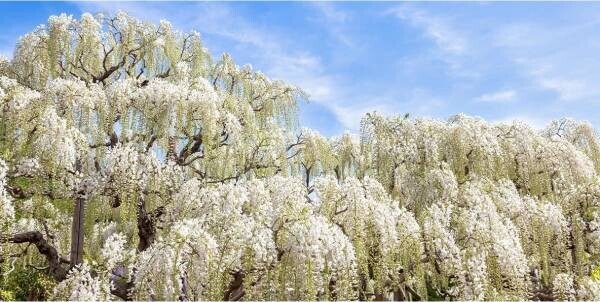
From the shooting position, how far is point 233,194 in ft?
26.0

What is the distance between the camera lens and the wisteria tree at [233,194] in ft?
22.2

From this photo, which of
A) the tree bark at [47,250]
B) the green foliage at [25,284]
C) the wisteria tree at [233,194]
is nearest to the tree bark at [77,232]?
the wisteria tree at [233,194]

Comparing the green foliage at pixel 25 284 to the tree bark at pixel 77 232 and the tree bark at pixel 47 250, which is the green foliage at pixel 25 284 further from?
the tree bark at pixel 77 232

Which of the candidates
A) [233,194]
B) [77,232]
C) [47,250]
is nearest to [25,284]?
[47,250]

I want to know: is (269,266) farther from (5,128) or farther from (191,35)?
(191,35)

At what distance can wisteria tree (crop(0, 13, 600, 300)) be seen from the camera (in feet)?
22.2

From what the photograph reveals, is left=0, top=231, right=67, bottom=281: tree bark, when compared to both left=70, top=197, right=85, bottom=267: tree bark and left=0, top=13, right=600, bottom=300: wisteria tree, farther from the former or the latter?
left=70, top=197, right=85, bottom=267: tree bark

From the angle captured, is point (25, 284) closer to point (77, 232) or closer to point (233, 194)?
point (77, 232)

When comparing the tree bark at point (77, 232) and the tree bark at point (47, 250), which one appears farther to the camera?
the tree bark at point (77, 232)

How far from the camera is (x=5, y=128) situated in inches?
310

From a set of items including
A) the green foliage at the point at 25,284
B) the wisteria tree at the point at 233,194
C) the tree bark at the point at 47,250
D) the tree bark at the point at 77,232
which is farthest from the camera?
the green foliage at the point at 25,284

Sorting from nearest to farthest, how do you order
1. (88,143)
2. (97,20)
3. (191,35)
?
1. (88,143)
2. (97,20)
3. (191,35)

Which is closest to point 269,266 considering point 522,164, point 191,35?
point 191,35

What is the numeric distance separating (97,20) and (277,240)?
6.45 metres
